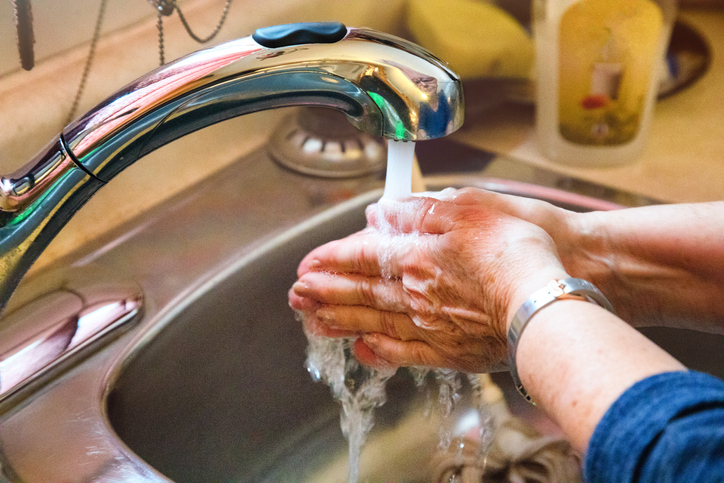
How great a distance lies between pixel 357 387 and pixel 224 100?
0.32 metres

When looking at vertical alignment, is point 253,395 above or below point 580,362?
below

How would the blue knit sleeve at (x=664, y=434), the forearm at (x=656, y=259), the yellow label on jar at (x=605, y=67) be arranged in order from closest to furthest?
the blue knit sleeve at (x=664, y=434), the forearm at (x=656, y=259), the yellow label on jar at (x=605, y=67)

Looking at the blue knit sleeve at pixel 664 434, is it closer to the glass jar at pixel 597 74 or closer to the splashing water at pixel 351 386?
the splashing water at pixel 351 386

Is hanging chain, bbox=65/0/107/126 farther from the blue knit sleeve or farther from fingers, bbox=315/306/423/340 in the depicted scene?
the blue knit sleeve

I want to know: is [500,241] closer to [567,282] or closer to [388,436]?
[567,282]

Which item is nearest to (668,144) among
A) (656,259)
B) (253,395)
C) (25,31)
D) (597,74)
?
(597,74)

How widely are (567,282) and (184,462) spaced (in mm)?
315

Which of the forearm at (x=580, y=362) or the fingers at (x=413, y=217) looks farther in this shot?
the fingers at (x=413, y=217)

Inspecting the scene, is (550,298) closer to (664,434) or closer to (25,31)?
(664,434)

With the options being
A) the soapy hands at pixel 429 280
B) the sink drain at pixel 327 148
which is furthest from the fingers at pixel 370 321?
the sink drain at pixel 327 148

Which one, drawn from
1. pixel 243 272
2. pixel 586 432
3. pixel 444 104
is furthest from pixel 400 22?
pixel 586 432

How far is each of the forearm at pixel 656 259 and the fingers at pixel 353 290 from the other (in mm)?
136

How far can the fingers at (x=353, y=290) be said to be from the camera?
0.49 m

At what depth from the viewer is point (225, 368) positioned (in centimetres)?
55
